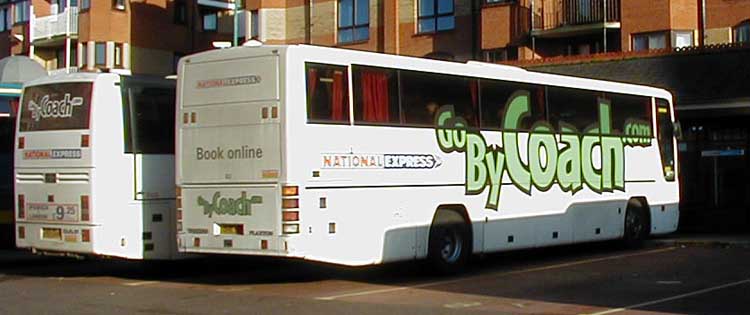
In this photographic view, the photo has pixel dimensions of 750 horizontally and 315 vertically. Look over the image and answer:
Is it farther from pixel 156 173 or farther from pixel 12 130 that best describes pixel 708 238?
pixel 12 130

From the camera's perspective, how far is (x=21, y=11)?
52.0 metres

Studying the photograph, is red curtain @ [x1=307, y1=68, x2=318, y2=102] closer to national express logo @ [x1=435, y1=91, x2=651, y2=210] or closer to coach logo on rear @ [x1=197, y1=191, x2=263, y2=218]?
coach logo on rear @ [x1=197, y1=191, x2=263, y2=218]

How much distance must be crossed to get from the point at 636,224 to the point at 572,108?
3455 millimetres

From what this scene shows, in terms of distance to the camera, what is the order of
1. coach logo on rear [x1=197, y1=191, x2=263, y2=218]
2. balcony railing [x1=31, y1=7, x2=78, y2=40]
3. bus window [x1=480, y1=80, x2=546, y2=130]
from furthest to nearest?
balcony railing [x1=31, y1=7, x2=78, y2=40], bus window [x1=480, y1=80, x2=546, y2=130], coach logo on rear [x1=197, y1=191, x2=263, y2=218]

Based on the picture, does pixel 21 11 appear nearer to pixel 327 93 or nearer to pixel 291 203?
pixel 327 93

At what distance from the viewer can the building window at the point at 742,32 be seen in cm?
3089

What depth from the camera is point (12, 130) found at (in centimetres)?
2067

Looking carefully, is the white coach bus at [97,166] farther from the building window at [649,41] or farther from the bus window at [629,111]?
the building window at [649,41]

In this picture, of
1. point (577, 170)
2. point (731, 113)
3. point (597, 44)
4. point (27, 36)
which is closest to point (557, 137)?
point (577, 170)

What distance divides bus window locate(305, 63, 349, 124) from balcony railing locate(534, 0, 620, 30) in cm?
1956

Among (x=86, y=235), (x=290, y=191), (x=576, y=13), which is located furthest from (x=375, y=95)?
(x=576, y=13)

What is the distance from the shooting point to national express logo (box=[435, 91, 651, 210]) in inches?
673

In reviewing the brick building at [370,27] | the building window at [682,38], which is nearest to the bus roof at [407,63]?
the building window at [682,38]

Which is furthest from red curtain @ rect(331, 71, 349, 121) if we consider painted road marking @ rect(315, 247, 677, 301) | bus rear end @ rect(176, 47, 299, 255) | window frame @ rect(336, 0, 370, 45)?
window frame @ rect(336, 0, 370, 45)
